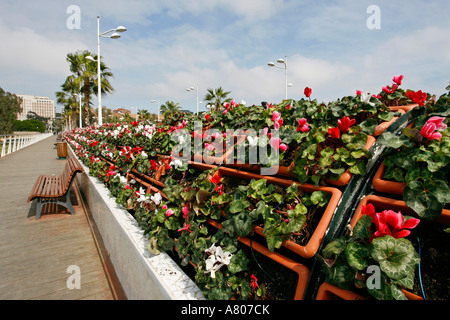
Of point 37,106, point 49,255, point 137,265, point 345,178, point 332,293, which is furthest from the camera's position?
point 37,106

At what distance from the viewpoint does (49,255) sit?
10.7ft

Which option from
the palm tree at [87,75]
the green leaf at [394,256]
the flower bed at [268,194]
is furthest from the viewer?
the palm tree at [87,75]

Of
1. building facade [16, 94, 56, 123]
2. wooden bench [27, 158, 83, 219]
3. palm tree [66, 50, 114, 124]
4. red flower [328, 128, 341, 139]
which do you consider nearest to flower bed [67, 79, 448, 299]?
red flower [328, 128, 341, 139]

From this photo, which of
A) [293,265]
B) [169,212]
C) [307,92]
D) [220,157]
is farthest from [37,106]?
[293,265]

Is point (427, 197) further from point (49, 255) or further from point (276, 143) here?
point (49, 255)

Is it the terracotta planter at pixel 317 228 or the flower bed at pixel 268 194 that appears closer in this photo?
the terracotta planter at pixel 317 228

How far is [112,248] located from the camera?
119 inches

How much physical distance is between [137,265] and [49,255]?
6.60 ft

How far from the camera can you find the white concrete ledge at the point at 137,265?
5.11 ft

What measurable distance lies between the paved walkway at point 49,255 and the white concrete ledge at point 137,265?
232 millimetres

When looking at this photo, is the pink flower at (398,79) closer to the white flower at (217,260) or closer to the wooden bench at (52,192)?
the white flower at (217,260)

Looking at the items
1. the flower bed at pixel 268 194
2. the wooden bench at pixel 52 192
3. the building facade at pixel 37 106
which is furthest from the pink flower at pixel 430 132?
the building facade at pixel 37 106
